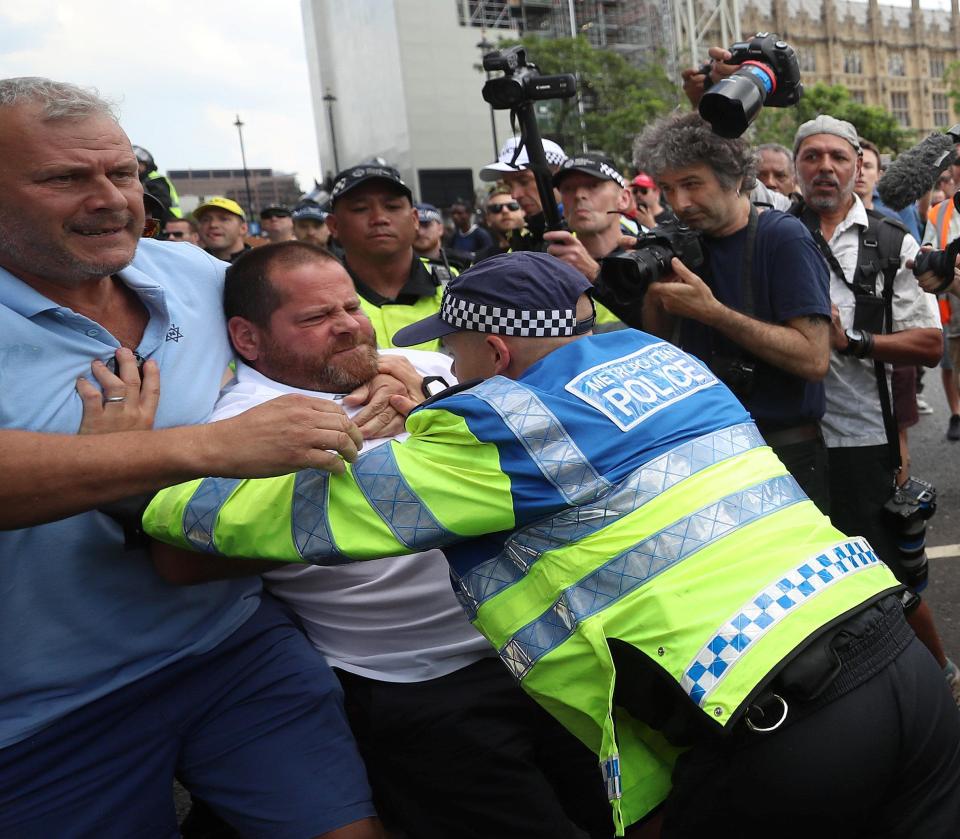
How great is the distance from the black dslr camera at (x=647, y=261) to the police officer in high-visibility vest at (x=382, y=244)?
91cm

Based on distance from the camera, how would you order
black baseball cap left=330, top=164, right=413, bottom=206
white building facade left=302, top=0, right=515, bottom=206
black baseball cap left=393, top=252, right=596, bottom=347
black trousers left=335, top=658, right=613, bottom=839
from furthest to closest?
white building facade left=302, top=0, right=515, bottom=206
black baseball cap left=330, top=164, right=413, bottom=206
black trousers left=335, top=658, right=613, bottom=839
black baseball cap left=393, top=252, right=596, bottom=347

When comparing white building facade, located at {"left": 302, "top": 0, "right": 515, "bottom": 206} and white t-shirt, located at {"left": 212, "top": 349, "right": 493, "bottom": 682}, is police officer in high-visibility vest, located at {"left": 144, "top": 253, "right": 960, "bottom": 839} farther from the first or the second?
white building facade, located at {"left": 302, "top": 0, "right": 515, "bottom": 206}

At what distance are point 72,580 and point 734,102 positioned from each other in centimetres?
240

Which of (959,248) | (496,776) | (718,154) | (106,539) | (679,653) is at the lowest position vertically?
(496,776)

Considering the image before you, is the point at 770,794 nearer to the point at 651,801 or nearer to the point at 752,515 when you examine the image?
the point at 651,801

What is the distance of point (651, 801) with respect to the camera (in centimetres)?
176

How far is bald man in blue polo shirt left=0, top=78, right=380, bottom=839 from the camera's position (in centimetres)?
166

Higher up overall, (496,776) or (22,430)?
(22,430)

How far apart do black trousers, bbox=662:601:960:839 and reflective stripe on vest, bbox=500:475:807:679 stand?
1.02ft

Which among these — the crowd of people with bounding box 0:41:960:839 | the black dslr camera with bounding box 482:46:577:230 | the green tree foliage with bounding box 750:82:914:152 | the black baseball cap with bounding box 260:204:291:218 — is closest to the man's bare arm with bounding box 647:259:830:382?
the crowd of people with bounding box 0:41:960:839

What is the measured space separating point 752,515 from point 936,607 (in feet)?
10.3

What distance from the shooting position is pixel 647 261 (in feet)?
9.48

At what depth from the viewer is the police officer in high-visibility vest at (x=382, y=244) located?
3.64m

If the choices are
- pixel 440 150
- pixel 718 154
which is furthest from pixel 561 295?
pixel 440 150
